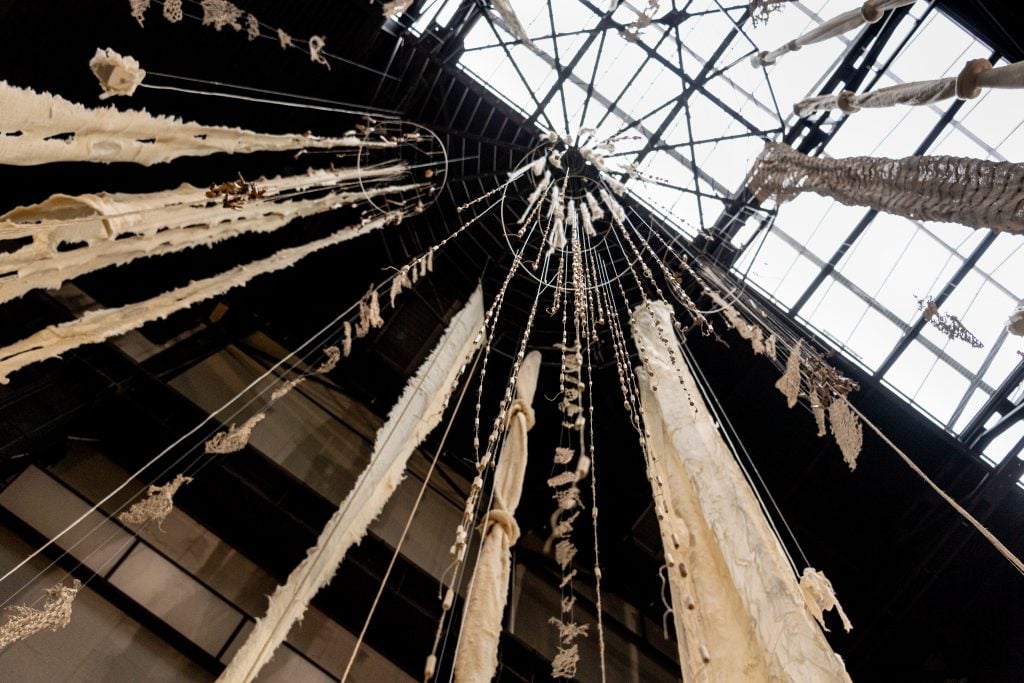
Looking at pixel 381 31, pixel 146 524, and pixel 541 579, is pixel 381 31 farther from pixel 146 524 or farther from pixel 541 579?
pixel 541 579

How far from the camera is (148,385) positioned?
6.43 m

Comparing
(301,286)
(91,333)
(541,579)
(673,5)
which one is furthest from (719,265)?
(91,333)

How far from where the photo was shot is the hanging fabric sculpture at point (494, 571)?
7.65 feet

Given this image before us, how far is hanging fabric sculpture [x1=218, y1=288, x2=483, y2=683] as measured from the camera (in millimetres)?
2930

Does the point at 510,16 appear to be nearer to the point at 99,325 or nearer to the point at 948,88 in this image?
the point at 948,88

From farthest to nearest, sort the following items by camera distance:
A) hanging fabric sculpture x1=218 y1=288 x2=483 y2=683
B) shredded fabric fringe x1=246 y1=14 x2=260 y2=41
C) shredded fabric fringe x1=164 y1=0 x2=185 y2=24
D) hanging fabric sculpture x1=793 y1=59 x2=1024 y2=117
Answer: shredded fabric fringe x1=164 y1=0 x2=185 y2=24
shredded fabric fringe x1=246 y1=14 x2=260 y2=41
hanging fabric sculpture x1=218 y1=288 x2=483 y2=683
hanging fabric sculpture x1=793 y1=59 x2=1024 y2=117

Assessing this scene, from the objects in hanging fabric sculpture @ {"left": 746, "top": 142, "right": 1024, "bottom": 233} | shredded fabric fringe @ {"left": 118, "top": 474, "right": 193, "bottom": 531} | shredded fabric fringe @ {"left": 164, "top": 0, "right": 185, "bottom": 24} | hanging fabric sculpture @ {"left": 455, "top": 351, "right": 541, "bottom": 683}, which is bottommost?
shredded fabric fringe @ {"left": 118, "top": 474, "right": 193, "bottom": 531}

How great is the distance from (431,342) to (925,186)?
680 cm

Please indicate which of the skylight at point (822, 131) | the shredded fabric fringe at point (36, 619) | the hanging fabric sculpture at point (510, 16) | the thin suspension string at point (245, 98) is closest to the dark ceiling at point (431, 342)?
the thin suspension string at point (245, 98)

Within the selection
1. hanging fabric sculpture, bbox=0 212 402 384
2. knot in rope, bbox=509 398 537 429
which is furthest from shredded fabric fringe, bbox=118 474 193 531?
knot in rope, bbox=509 398 537 429

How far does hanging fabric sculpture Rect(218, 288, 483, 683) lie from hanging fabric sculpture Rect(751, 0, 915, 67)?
11.7 feet

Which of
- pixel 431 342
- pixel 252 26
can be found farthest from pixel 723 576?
pixel 431 342

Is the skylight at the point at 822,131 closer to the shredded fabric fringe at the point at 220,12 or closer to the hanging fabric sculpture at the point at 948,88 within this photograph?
the shredded fabric fringe at the point at 220,12

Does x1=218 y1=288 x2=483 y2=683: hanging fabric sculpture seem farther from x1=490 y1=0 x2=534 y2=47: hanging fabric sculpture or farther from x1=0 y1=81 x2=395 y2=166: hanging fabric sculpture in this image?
x1=490 y1=0 x2=534 y2=47: hanging fabric sculpture
